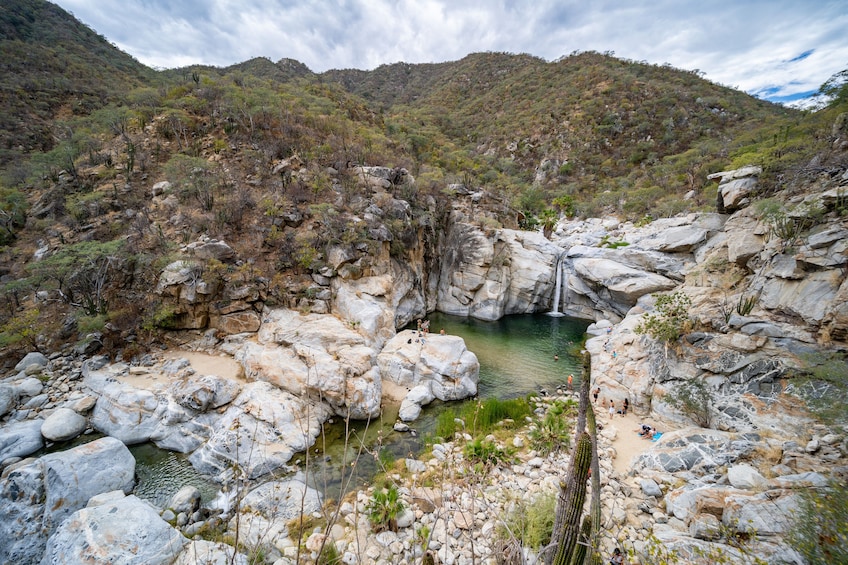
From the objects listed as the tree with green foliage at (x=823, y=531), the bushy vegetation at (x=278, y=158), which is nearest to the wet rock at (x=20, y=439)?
the bushy vegetation at (x=278, y=158)

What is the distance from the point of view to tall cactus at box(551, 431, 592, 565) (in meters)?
3.75

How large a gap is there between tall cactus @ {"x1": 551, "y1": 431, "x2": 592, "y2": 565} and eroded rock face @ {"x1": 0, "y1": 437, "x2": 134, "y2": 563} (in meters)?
8.46

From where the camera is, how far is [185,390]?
9156mm

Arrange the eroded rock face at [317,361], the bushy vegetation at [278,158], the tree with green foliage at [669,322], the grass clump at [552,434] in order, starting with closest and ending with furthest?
1. the grass clump at [552,434]
2. the eroded rock face at [317,361]
3. the tree with green foliage at [669,322]
4. the bushy vegetation at [278,158]

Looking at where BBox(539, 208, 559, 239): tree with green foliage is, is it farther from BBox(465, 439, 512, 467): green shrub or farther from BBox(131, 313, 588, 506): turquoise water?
BBox(465, 439, 512, 467): green shrub

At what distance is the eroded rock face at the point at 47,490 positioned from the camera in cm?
545

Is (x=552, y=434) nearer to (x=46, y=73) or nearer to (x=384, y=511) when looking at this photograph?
(x=384, y=511)

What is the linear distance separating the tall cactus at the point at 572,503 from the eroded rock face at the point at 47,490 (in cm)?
846

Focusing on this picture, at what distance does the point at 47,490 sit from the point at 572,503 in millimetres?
9166

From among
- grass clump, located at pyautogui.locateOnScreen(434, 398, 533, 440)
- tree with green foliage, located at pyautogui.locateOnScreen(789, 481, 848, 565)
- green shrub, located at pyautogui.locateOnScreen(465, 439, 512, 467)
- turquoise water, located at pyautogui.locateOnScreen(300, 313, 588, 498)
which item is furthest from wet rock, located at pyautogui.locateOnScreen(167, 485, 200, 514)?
tree with green foliage, located at pyautogui.locateOnScreen(789, 481, 848, 565)

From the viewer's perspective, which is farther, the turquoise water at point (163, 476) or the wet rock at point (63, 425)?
the wet rock at point (63, 425)

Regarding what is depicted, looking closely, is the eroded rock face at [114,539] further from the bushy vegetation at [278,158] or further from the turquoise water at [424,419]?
the bushy vegetation at [278,158]

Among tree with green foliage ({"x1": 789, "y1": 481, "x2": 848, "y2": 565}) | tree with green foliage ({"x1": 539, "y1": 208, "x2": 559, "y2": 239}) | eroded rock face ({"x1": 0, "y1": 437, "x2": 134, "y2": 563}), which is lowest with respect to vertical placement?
eroded rock face ({"x1": 0, "y1": 437, "x2": 134, "y2": 563})

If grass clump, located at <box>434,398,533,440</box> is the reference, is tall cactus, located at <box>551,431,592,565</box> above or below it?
above
